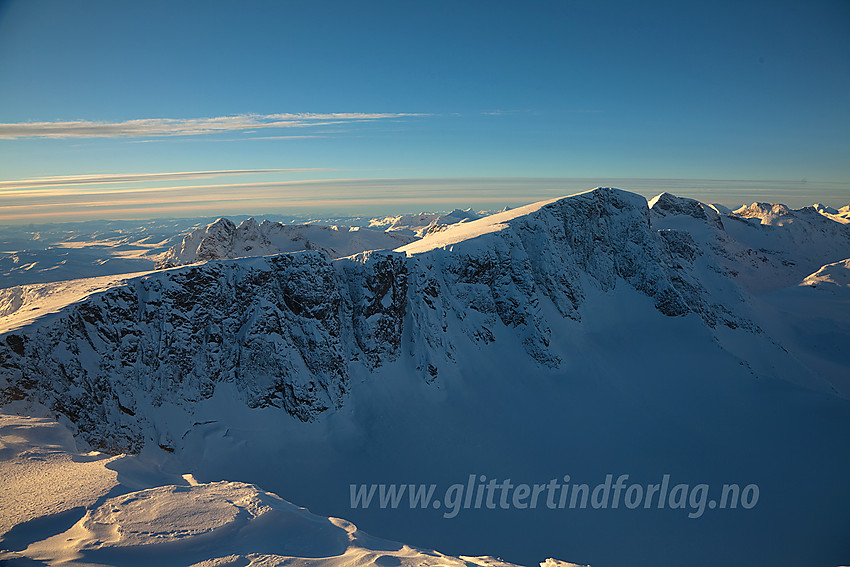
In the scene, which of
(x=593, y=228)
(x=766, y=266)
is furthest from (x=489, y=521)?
(x=766, y=266)

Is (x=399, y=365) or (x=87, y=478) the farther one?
(x=399, y=365)

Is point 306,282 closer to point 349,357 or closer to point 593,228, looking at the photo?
point 349,357

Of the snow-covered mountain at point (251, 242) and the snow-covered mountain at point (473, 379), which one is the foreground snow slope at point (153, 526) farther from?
the snow-covered mountain at point (251, 242)

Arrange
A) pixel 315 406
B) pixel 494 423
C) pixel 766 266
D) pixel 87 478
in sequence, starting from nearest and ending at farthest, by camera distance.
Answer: pixel 87 478 < pixel 315 406 < pixel 494 423 < pixel 766 266

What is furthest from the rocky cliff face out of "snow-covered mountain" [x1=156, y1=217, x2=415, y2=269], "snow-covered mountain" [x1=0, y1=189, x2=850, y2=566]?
"snow-covered mountain" [x1=156, y1=217, x2=415, y2=269]

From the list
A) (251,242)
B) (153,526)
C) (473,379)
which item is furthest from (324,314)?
(251,242)

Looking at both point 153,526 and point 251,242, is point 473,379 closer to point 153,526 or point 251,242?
point 153,526

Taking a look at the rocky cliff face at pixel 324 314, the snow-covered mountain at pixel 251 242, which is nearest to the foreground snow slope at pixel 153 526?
the rocky cliff face at pixel 324 314
